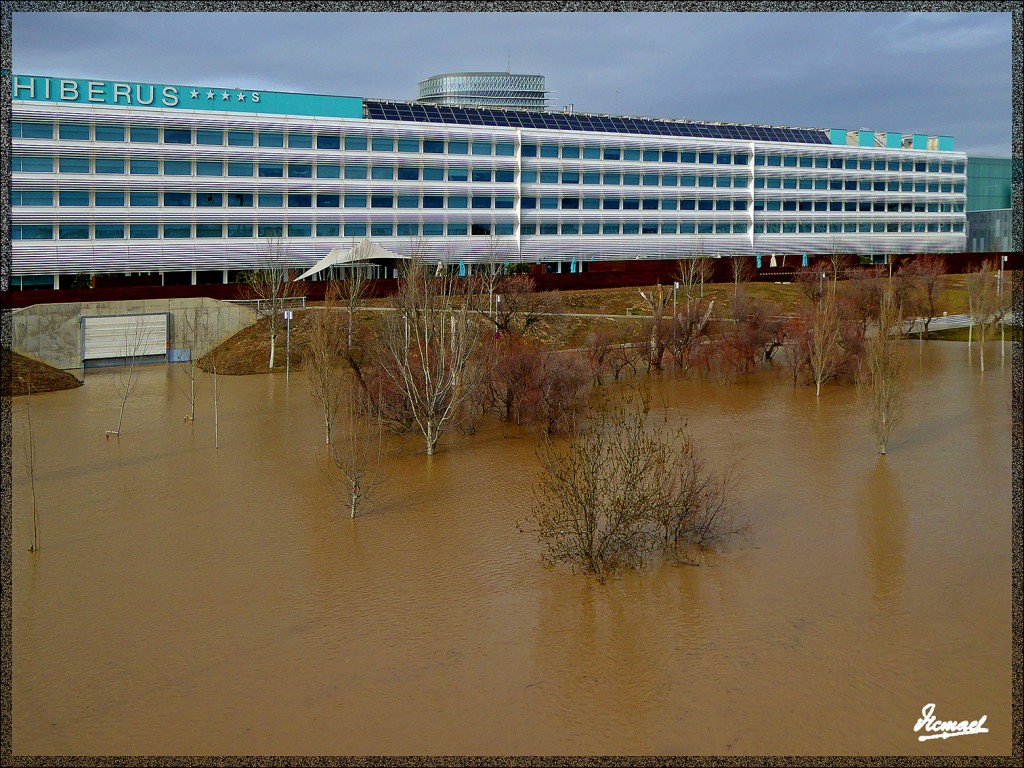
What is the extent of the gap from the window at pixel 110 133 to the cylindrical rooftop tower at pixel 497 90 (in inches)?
1877

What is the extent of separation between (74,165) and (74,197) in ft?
5.08

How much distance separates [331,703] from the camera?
10.5 m

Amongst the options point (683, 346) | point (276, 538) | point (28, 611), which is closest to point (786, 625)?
point (276, 538)

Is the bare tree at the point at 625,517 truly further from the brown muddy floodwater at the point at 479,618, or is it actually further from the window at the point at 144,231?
the window at the point at 144,231

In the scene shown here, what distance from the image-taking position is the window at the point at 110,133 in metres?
47.6

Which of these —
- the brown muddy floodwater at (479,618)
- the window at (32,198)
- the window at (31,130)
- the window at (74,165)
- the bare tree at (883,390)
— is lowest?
the brown muddy floodwater at (479,618)

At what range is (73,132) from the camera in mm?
46906

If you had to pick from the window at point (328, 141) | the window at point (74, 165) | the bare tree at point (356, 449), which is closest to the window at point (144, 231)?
the window at point (74, 165)

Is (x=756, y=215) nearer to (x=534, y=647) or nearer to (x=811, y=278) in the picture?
(x=811, y=278)

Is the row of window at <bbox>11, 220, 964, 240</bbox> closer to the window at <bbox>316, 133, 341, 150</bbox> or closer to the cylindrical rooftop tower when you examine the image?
the window at <bbox>316, 133, 341, 150</bbox>

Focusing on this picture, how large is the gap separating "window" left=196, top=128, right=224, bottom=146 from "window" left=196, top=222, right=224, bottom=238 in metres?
4.22

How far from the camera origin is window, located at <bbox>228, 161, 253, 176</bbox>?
51.4 m

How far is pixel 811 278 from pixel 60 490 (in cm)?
4095

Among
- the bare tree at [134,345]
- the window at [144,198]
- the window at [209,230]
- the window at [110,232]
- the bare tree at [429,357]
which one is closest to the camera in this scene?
the bare tree at [429,357]
